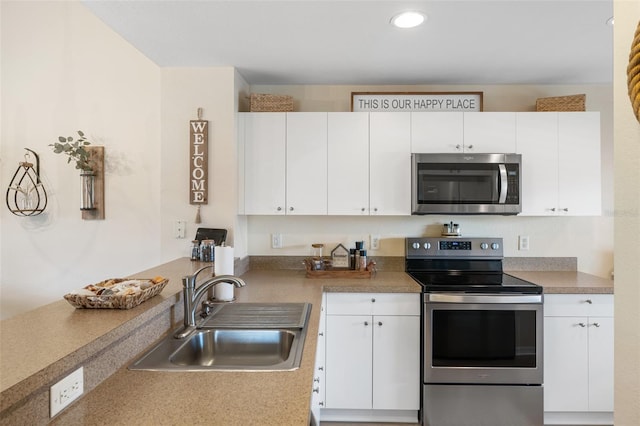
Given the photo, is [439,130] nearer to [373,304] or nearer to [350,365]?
[373,304]

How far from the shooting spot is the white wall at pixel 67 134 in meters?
2.86

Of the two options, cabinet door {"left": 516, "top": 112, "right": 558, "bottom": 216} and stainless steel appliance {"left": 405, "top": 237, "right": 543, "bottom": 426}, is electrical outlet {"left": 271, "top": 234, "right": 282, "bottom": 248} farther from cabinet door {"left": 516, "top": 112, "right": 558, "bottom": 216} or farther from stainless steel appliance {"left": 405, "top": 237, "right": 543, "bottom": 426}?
cabinet door {"left": 516, "top": 112, "right": 558, "bottom": 216}

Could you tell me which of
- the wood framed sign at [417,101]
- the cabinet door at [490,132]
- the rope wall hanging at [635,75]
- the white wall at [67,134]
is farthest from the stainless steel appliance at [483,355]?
the white wall at [67,134]

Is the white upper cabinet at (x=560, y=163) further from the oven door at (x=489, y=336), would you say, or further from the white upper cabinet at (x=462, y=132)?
the oven door at (x=489, y=336)

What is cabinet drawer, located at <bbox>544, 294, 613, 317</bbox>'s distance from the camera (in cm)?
229

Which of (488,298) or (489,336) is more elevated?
(488,298)

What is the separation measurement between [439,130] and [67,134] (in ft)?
9.65

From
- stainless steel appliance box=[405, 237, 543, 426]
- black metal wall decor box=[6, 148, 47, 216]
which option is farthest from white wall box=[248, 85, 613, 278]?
black metal wall decor box=[6, 148, 47, 216]

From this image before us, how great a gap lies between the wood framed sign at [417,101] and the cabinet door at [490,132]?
13 centimetres

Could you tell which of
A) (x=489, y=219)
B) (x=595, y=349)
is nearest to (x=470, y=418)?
(x=595, y=349)

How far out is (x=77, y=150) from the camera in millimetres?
2746

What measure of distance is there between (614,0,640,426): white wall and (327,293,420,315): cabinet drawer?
1.35 meters

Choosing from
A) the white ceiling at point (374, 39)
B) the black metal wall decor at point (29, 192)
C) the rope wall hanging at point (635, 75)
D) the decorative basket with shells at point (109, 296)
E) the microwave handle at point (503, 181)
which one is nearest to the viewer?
the rope wall hanging at point (635, 75)

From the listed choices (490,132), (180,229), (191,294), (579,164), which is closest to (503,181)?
(490,132)
